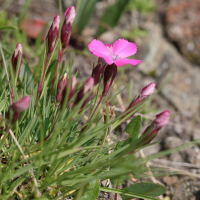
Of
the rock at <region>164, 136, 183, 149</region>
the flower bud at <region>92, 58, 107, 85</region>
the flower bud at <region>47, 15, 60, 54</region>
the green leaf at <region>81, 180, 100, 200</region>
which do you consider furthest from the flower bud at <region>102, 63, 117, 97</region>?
the rock at <region>164, 136, 183, 149</region>

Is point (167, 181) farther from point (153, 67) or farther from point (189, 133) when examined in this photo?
point (153, 67)

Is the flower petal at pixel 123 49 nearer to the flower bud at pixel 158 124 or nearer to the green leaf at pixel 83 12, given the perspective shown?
the flower bud at pixel 158 124

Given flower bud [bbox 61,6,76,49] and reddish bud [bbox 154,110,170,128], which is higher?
flower bud [bbox 61,6,76,49]

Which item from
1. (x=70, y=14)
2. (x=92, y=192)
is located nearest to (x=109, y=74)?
(x=70, y=14)

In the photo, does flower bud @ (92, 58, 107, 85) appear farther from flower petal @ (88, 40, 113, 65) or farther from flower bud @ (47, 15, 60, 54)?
flower bud @ (47, 15, 60, 54)

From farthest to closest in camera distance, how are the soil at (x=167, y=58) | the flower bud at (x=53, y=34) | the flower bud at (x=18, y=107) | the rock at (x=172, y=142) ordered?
the soil at (x=167, y=58), the rock at (x=172, y=142), the flower bud at (x=53, y=34), the flower bud at (x=18, y=107)

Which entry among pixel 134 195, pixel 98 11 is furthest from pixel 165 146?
pixel 98 11

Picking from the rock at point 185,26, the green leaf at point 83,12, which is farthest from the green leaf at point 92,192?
the rock at point 185,26
